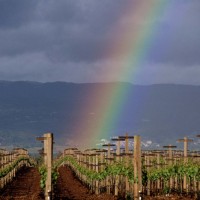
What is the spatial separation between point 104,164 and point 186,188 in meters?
5.51

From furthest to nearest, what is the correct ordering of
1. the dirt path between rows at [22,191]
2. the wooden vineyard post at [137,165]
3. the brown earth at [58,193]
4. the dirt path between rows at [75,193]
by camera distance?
the dirt path between rows at [75,193] → the dirt path between rows at [22,191] → the brown earth at [58,193] → the wooden vineyard post at [137,165]

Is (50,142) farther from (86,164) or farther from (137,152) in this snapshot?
(86,164)

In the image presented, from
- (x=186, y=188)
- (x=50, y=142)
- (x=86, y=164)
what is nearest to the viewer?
(x=50, y=142)

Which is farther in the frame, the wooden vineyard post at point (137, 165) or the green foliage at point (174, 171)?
the green foliage at point (174, 171)

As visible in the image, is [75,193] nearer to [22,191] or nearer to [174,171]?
[22,191]

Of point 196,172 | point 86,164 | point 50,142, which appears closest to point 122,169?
point 196,172

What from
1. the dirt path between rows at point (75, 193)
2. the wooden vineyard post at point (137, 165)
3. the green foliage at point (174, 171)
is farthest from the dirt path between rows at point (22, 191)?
the green foliage at point (174, 171)

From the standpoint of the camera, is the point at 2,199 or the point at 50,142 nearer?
the point at 50,142

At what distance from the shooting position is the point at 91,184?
3884 cm

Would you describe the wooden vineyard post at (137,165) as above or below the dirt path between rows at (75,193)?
above

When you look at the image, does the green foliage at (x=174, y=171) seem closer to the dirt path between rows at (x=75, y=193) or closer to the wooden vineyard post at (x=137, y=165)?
the dirt path between rows at (x=75, y=193)

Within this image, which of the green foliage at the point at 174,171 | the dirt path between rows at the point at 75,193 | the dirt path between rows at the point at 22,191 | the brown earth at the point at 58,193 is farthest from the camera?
the green foliage at the point at 174,171

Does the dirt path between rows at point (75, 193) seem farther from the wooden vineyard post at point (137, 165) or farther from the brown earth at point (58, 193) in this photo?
the wooden vineyard post at point (137, 165)

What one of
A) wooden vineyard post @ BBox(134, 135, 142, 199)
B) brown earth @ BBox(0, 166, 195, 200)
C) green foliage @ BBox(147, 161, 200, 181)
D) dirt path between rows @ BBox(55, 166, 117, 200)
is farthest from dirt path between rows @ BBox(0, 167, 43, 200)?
green foliage @ BBox(147, 161, 200, 181)
